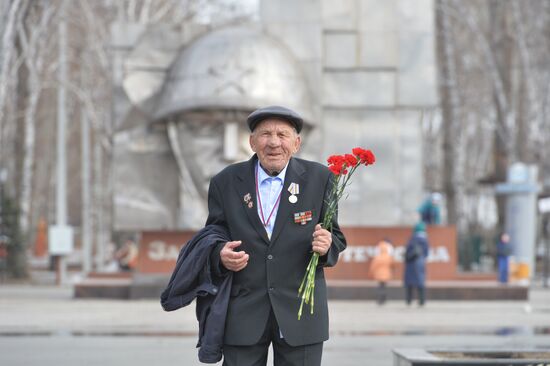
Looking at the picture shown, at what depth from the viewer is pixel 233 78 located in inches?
866

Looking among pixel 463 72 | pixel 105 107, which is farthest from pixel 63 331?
pixel 463 72

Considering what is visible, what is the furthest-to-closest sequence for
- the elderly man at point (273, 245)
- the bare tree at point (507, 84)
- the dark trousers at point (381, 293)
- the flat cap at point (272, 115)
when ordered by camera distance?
the bare tree at point (507, 84) < the dark trousers at point (381, 293) < the flat cap at point (272, 115) < the elderly man at point (273, 245)

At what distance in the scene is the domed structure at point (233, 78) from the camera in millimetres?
21984

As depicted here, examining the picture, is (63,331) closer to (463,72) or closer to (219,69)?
(219,69)

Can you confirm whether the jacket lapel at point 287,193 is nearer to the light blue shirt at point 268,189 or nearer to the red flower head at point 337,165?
the light blue shirt at point 268,189

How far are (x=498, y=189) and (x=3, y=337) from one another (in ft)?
65.1

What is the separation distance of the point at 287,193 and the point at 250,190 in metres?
0.20

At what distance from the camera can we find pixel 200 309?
6.35 m

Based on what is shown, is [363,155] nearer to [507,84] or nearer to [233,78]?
[233,78]

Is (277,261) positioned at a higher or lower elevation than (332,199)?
lower

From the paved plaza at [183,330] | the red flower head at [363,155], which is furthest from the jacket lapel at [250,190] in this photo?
the paved plaza at [183,330]

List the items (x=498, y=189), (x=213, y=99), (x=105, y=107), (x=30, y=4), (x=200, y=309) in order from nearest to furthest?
(x=200, y=309) → (x=213, y=99) → (x=30, y=4) → (x=498, y=189) → (x=105, y=107)

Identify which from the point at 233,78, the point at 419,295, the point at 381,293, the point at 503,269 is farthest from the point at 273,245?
the point at 503,269

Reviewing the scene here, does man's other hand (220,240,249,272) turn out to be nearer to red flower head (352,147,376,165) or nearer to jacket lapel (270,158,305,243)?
jacket lapel (270,158,305,243)
